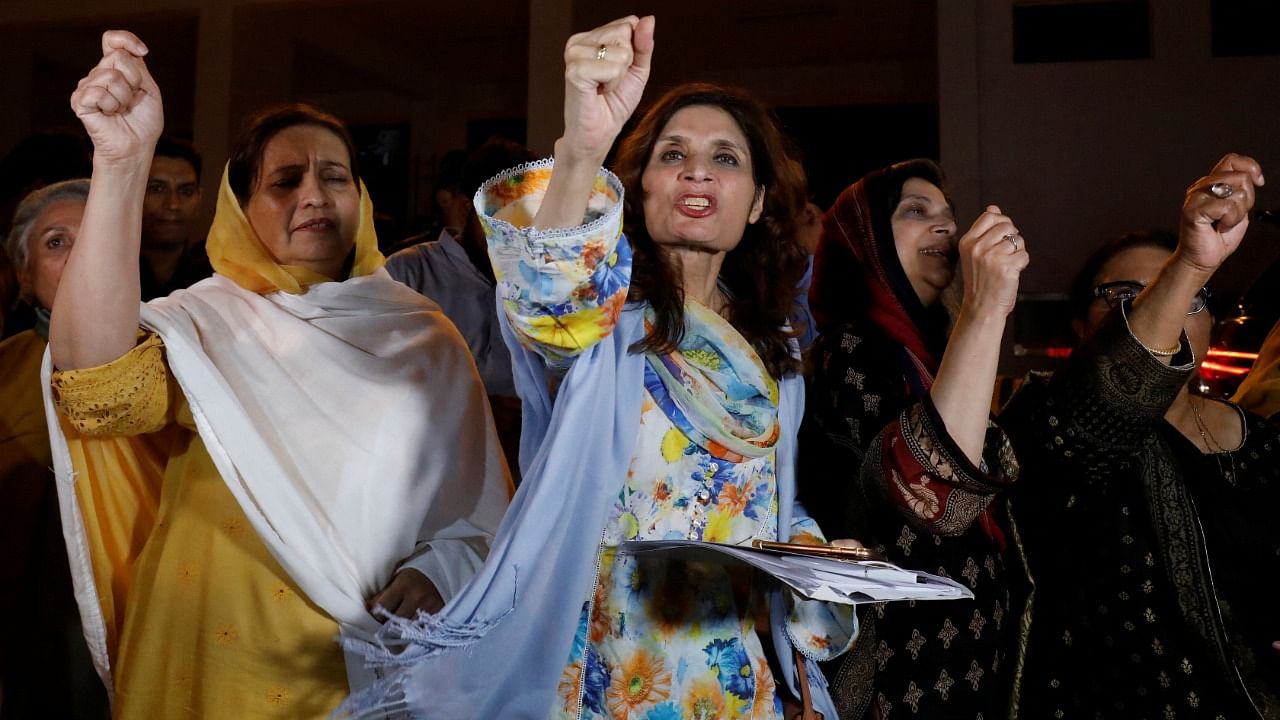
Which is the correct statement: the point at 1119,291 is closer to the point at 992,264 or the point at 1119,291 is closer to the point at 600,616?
the point at 992,264

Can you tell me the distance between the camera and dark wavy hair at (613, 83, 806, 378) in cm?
164

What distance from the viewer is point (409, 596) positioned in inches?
67.9

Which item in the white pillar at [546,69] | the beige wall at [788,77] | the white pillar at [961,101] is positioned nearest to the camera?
the beige wall at [788,77]

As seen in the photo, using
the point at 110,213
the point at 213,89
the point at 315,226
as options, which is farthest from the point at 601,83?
the point at 213,89

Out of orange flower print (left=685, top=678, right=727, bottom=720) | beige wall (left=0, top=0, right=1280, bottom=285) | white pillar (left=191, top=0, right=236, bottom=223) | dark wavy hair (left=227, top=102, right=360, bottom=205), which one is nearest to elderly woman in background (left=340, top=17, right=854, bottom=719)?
orange flower print (left=685, top=678, right=727, bottom=720)

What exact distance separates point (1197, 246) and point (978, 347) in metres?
0.44

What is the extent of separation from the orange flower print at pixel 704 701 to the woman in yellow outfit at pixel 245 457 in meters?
0.45

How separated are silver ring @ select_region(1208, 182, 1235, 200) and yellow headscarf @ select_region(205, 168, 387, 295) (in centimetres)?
150

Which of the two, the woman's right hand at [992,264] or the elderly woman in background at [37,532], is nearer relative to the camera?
the woman's right hand at [992,264]

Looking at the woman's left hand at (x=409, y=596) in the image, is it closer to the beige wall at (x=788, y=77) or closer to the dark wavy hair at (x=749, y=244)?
the dark wavy hair at (x=749, y=244)

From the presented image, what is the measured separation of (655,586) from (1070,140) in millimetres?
4167

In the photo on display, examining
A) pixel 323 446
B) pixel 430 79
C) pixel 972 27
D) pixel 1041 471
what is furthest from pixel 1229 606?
pixel 430 79

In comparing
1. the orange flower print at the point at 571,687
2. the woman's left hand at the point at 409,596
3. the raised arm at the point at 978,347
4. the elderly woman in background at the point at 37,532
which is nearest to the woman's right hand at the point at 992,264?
the raised arm at the point at 978,347

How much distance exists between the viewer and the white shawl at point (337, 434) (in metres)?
1.74
